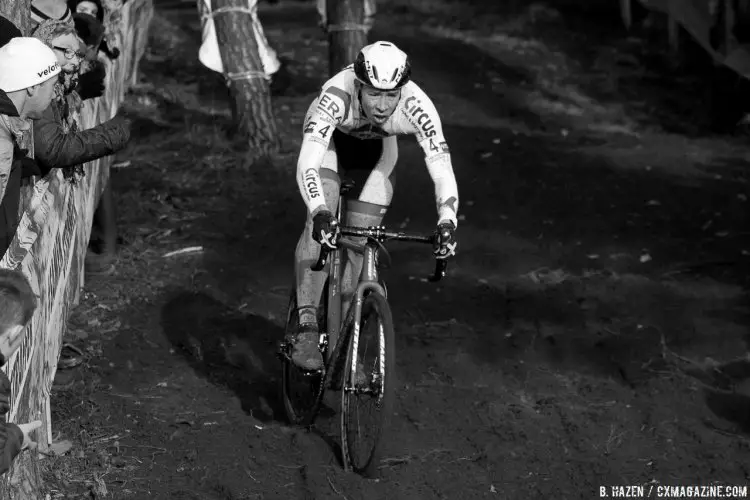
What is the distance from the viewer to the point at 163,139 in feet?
43.3

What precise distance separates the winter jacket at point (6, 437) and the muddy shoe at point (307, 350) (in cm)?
257

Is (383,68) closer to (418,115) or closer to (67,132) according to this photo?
(418,115)

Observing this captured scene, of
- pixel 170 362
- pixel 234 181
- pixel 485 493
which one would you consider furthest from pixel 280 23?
pixel 485 493

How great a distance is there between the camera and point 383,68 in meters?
6.27

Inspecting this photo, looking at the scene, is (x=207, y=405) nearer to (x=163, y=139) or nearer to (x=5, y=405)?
(x=5, y=405)

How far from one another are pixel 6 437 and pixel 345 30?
8792mm

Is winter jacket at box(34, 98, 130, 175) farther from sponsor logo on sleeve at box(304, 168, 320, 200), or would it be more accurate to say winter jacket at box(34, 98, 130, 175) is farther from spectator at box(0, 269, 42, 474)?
spectator at box(0, 269, 42, 474)

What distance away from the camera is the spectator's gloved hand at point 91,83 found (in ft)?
27.3

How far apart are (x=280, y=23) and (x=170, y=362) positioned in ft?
38.6

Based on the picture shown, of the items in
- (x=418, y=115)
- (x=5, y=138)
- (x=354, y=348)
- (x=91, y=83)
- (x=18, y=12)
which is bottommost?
(x=354, y=348)

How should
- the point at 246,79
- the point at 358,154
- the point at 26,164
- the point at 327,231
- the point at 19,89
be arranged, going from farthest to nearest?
the point at 246,79 < the point at 358,154 < the point at 327,231 < the point at 26,164 < the point at 19,89

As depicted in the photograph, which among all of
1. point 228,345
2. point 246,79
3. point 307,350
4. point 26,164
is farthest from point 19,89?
point 246,79

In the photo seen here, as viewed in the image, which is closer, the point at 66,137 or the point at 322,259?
the point at 66,137

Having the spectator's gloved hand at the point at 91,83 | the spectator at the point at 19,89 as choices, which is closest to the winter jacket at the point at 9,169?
the spectator at the point at 19,89
